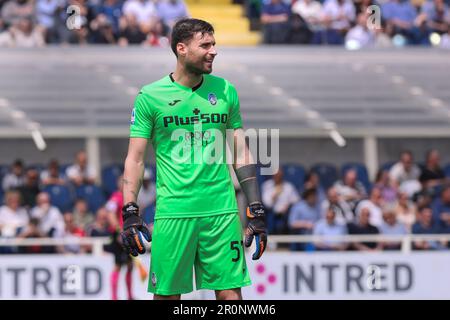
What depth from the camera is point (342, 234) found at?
53.4ft

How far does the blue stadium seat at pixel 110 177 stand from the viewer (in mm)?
18438

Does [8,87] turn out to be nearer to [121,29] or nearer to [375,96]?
[121,29]

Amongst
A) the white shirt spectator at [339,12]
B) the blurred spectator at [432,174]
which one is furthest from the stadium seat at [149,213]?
Answer: the white shirt spectator at [339,12]

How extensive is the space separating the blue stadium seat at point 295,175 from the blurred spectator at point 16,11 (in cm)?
435

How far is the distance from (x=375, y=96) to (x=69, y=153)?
16.0 ft

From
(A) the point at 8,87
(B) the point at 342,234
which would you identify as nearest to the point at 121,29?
(A) the point at 8,87

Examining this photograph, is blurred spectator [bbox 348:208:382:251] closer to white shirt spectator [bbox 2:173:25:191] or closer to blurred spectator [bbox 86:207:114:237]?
blurred spectator [bbox 86:207:114:237]

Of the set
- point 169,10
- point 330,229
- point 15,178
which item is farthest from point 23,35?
point 330,229

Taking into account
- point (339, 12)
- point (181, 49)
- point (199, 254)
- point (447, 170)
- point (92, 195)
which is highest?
point (181, 49)

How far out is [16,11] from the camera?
18.1 metres

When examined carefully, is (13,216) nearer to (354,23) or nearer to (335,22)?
(335,22)

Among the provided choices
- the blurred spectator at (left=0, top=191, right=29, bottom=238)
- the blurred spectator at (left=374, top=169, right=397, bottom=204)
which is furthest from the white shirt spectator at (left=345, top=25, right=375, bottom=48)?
the blurred spectator at (left=0, top=191, right=29, bottom=238)

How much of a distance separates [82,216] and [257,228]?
9479 millimetres
